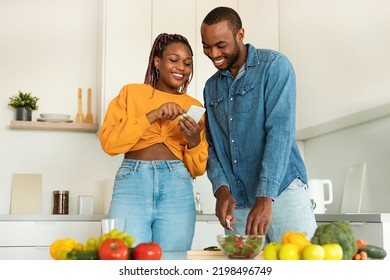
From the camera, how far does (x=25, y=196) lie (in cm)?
402

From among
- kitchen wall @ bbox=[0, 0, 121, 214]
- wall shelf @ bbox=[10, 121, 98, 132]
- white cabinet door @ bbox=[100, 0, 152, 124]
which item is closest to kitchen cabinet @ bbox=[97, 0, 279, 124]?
white cabinet door @ bbox=[100, 0, 152, 124]

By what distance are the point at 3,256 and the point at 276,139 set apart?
7.26 ft

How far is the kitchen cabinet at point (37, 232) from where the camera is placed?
3510mm

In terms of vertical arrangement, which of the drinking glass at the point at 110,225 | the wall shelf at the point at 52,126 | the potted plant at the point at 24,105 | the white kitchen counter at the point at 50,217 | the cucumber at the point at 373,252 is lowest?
the white kitchen counter at the point at 50,217

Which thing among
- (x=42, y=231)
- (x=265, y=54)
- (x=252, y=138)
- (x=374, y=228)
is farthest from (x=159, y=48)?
(x=42, y=231)

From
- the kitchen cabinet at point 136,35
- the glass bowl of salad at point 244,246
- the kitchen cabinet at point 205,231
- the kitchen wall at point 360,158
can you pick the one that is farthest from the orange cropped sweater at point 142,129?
the kitchen cabinet at point 136,35

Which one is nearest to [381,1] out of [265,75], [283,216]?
[265,75]

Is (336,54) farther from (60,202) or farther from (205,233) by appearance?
(60,202)

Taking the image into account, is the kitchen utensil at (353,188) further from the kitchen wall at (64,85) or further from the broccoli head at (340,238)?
the broccoli head at (340,238)

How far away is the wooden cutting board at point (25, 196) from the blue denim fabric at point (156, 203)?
2.00 m

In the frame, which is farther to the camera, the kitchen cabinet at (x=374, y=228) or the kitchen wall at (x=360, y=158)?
the kitchen wall at (x=360, y=158)

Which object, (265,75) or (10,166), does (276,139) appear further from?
(10,166)

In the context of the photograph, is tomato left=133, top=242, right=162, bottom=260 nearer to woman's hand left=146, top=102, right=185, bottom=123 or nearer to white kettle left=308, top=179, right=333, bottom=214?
woman's hand left=146, top=102, right=185, bottom=123
